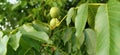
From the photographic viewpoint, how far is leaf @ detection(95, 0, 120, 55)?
A: 94 centimetres

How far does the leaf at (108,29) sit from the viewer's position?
945 mm

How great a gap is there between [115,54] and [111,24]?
146 millimetres

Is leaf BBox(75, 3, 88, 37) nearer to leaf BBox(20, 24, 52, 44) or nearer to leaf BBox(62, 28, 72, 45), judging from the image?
leaf BBox(20, 24, 52, 44)

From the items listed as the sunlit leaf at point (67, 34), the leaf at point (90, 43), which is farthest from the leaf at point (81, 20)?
the sunlit leaf at point (67, 34)

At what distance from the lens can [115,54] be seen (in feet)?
3.02

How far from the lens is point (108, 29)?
101 cm

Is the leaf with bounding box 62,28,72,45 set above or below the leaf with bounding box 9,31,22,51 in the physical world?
below

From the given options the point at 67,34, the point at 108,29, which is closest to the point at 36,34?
the point at 108,29

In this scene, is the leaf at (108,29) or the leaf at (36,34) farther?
the leaf at (36,34)

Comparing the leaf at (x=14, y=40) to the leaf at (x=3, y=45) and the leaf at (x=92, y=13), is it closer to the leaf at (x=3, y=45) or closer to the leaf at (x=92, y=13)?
the leaf at (x=3, y=45)

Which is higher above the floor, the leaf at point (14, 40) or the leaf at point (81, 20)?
the leaf at point (81, 20)

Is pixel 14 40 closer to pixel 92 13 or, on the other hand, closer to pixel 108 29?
pixel 108 29

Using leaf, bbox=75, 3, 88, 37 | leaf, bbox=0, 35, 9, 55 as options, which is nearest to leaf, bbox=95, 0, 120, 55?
leaf, bbox=75, 3, 88, 37

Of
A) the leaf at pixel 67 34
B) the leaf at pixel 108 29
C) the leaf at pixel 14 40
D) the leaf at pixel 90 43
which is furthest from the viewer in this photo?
the leaf at pixel 67 34
